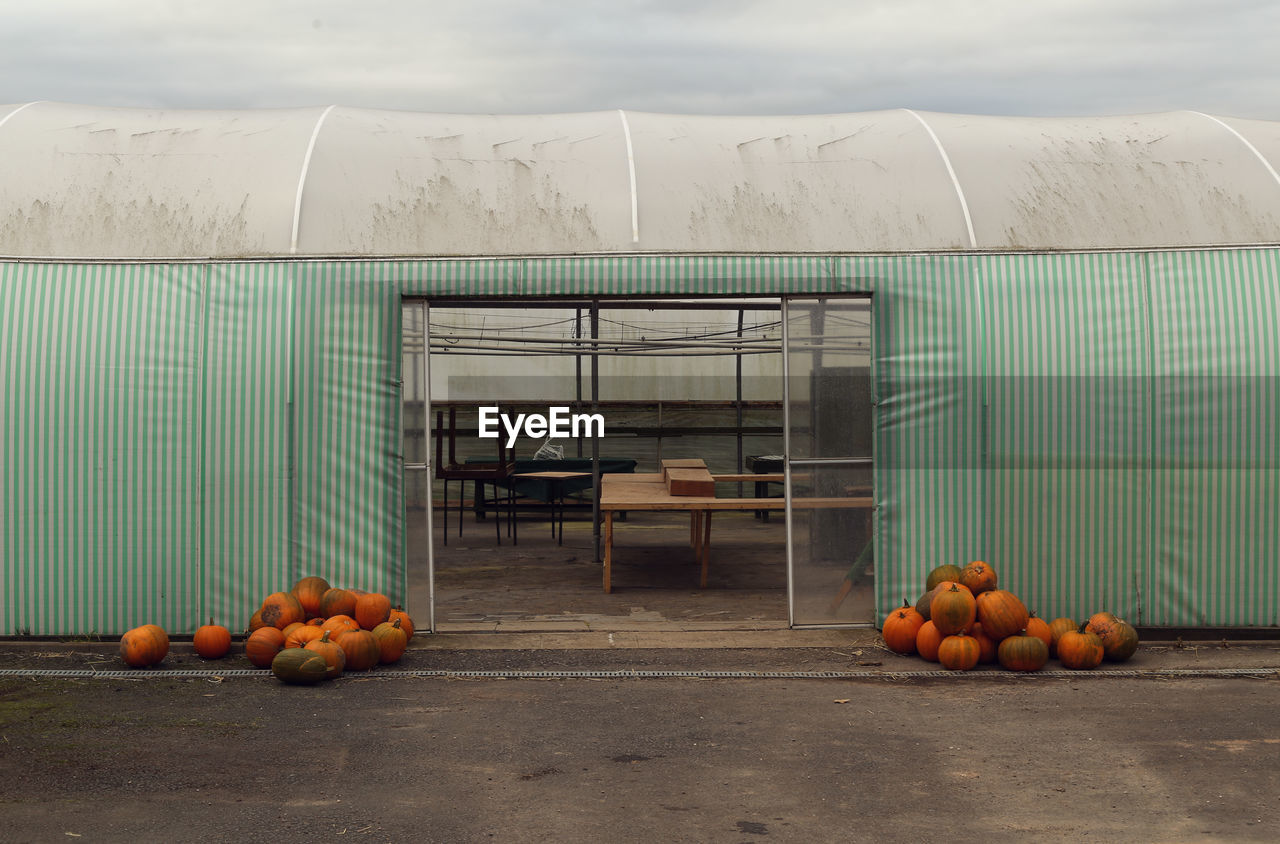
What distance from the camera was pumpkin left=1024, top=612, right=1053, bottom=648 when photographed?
26.6 ft

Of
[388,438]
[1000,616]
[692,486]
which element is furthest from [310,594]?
[1000,616]

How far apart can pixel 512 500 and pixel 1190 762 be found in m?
9.88

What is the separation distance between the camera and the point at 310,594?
8.45 meters

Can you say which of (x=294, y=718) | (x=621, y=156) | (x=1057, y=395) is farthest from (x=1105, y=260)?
(x=294, y=718)

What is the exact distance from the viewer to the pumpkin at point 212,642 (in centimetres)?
830

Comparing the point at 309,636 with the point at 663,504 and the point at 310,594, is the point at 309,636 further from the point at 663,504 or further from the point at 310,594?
the point at 663,504

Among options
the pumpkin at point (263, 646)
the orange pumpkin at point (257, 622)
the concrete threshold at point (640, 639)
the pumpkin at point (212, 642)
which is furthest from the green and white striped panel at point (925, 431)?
the pumpkin at point (212, 642)

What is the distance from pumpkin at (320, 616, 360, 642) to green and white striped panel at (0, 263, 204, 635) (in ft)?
4.03

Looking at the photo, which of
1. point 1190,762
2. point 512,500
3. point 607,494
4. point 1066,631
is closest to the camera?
point 1190,762

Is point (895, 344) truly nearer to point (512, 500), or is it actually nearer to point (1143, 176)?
point (1143, 176)

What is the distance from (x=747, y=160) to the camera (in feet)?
34.9

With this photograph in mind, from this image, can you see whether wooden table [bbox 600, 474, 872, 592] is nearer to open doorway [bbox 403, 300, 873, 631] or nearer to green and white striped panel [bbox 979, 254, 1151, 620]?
open doorway [bbox 403, 300, 873, 631]

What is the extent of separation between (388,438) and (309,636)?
1603mm

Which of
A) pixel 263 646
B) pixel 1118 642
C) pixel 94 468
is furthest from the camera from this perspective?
pixel 94 468
